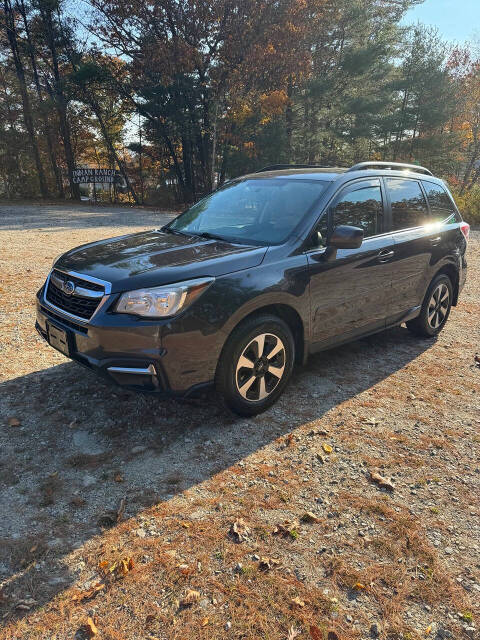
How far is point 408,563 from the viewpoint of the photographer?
7.41ft

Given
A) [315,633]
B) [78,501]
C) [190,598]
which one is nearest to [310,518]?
[315,633]

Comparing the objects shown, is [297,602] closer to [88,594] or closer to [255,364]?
[88,594]

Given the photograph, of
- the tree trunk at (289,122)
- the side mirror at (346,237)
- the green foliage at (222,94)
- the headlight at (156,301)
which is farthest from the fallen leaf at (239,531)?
the tree trunk at (289,122)

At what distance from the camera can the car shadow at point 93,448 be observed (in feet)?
7.54

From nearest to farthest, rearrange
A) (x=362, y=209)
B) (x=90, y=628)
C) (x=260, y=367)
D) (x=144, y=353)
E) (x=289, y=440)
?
1. (x=90, y=628)
2. (x=144, y=353)
3. (x=289, y=440)
4. (x=260, y=367)
5. (x=362, y=209)

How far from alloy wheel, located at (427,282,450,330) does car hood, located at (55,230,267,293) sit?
2.72 metres

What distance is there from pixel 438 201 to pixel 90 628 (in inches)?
202

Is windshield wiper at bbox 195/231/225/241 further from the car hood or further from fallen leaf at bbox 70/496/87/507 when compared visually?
fallen leaf at bbox 70/496/87/507

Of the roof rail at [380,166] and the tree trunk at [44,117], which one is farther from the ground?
the tree trunk at [44,117]

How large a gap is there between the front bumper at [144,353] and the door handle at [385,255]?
1986mm

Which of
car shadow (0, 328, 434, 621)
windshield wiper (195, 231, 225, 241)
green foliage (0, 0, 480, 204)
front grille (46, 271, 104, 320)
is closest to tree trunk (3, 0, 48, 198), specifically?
green foliage (0, 0, 480, 204)

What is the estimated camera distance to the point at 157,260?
3188mm

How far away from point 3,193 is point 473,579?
3085cm

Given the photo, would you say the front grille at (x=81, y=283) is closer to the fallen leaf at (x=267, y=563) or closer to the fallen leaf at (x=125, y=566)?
the fallen leaf at (x=125, y=566)
